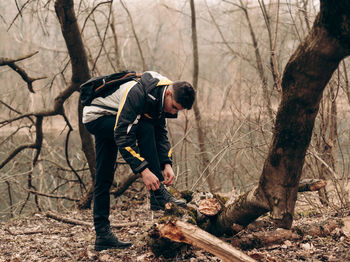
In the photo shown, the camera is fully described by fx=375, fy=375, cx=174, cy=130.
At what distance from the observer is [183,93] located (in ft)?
10.2

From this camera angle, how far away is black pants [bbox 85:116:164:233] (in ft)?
10.8

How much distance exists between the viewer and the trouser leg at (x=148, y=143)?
10.7ft

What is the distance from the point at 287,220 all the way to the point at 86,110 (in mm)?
1952

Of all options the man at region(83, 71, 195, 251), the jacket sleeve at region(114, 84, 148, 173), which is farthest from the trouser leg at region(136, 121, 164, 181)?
the jacket sleeve at region(114, 84, 148, 173)

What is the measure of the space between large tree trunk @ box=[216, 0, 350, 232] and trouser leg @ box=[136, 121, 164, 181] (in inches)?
30.3

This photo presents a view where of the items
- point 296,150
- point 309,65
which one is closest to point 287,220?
point 296,150

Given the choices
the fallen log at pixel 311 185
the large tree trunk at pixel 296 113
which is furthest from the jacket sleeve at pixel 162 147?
the fallen log at pixel 311 185

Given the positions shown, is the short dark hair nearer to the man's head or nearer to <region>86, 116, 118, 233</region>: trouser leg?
the man's head

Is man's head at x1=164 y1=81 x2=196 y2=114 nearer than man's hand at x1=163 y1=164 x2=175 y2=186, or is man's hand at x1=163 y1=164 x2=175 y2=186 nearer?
man's head at x1=164 y1=81 x2=196 y2=114

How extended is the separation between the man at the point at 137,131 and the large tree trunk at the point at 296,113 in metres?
0.74

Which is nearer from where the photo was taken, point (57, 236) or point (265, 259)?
point (265, 259)

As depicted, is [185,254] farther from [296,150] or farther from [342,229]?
[342,229]

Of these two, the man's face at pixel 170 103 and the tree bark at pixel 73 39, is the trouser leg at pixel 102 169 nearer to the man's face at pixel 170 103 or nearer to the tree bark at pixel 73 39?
the man's face at pixel 170 103

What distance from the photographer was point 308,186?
132 inches
